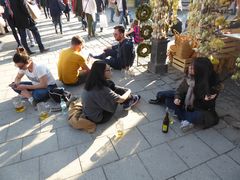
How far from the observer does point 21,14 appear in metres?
6.60

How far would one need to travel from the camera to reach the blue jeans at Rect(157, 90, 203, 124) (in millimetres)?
3336

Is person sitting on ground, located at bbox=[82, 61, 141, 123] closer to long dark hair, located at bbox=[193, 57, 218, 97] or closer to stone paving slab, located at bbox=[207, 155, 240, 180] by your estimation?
long dark hair, located at bbox=[193, 57, 218, 97]

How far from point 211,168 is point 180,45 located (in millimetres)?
3107

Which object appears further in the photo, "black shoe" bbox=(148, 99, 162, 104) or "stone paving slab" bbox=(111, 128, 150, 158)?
"black shoe" bbox=(148, 99, 162, 104)

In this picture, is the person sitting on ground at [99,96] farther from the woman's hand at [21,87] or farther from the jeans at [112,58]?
the jeans at [112,58]

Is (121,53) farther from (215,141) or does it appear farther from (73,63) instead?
(215,141)

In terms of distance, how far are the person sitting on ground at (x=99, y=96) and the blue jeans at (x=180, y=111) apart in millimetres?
796

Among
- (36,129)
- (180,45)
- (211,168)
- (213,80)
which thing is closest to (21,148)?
(36,129)

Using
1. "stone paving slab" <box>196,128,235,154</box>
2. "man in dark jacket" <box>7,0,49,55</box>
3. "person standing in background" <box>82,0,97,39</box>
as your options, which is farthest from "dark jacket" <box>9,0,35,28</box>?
"stone paving slab" <box>196,128,235,154</box>

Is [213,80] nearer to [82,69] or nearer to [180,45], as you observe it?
[180,45]

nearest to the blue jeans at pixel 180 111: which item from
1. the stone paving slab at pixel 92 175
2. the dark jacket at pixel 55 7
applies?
the stone paving slab at pixel 92 175

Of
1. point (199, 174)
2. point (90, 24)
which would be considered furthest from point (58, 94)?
point (90, 24)

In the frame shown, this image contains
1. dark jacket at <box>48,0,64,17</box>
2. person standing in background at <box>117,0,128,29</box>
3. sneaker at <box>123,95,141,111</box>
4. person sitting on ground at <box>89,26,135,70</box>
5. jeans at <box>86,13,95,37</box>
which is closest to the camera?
sneaker at <box>123,95,141,111</box>

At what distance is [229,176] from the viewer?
264 centimetres
